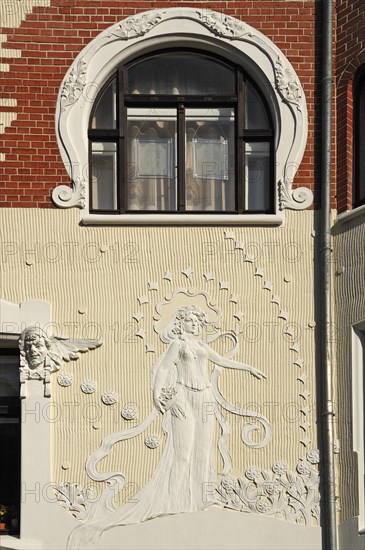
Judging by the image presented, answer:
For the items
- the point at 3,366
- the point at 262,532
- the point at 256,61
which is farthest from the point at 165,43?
the point at 262,532

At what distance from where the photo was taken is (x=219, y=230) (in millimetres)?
21516

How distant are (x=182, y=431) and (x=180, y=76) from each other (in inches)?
174

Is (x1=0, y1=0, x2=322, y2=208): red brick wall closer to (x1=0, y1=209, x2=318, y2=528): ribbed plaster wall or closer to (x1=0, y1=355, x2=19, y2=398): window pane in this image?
(x1=0, y1=209, x2=318, y2=528): ribbed plaster wall

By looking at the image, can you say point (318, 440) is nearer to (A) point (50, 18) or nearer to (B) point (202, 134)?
(B) point (202, 134)

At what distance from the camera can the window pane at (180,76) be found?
2209cm

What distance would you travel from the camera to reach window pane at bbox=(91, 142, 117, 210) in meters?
21.8

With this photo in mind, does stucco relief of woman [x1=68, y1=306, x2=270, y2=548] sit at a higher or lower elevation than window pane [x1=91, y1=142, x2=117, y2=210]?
lower

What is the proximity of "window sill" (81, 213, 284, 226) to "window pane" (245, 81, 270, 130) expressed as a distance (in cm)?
122

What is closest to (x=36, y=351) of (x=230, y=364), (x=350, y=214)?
(x=230, y=364)

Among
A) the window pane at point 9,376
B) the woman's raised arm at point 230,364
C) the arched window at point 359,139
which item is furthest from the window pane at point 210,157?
the window pane at point 9,376

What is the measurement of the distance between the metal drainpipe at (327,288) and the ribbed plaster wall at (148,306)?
17 centimetres

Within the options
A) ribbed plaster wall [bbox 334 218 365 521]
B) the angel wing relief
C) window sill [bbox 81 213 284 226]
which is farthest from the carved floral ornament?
the angel wing relief

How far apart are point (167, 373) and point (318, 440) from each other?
1903 millimetres

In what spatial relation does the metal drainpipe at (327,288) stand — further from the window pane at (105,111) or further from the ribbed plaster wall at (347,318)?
the window pane at (105,111)
